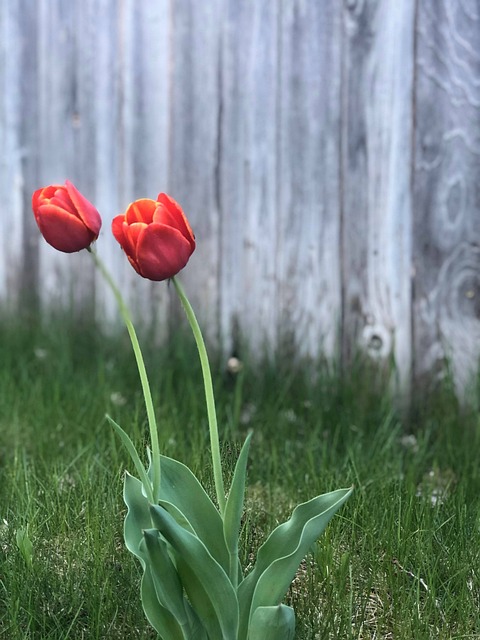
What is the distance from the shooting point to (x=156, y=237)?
1197mm

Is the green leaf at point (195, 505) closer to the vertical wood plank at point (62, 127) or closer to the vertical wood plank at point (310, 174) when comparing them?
the vertical wood plank at point (310, 174)

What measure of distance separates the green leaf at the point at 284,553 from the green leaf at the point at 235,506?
0.05 metres

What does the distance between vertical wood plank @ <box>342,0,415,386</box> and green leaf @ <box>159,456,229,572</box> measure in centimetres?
147

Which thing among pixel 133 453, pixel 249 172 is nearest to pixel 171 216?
pixel 133 453

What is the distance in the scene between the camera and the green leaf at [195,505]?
4.29ft

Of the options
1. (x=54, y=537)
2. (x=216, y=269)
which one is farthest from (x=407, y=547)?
(x=216, y=269)

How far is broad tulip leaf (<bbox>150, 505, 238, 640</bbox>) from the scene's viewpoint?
120 centimetres

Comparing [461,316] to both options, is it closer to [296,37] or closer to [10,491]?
[296,37]

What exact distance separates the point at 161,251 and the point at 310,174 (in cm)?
172

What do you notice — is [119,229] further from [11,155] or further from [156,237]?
[11,155]

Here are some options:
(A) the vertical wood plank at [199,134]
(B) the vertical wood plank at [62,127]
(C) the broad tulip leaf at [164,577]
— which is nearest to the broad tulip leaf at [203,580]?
(C) the broad tulip leaf at [164,577]

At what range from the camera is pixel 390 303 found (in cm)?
273

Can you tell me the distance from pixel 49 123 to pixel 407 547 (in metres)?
2.66

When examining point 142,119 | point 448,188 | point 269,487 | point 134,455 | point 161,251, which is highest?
point 142,119
